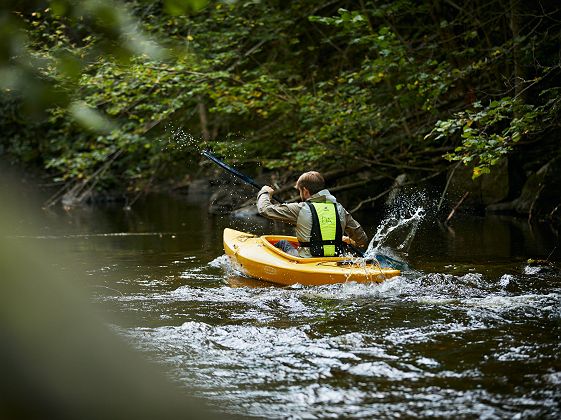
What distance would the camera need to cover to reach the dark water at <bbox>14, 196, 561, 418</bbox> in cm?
295

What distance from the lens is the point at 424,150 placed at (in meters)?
9.26

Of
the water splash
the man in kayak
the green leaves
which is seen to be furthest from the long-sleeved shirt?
the water splash

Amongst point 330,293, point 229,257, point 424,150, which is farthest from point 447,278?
point 424,150

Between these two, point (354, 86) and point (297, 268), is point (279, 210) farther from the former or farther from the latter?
point (354, 86)

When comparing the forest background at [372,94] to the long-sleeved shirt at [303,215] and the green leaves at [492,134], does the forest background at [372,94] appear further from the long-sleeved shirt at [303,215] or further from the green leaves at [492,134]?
the long-sleeved shirt at [303,215]

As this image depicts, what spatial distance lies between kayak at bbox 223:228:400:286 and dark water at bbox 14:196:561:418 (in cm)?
9

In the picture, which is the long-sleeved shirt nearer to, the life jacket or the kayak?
the life jacket

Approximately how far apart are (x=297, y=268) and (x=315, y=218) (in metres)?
0.50

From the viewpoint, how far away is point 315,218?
18.7ft

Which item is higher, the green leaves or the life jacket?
the green leaves

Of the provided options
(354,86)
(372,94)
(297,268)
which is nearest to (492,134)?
(297,268)

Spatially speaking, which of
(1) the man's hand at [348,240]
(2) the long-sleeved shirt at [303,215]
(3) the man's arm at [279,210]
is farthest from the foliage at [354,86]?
(3) the man's arm at [279,210]

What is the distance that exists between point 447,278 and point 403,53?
10.9ft

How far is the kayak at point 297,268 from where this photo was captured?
520cm
